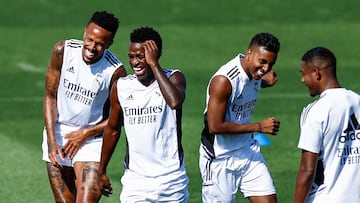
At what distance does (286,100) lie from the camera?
20.7m

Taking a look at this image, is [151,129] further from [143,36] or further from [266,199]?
[266,199]

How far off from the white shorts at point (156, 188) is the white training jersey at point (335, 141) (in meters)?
1.41

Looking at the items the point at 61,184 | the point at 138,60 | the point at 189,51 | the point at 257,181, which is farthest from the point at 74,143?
the point at 189,51

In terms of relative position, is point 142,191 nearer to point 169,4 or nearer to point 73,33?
point 73,33

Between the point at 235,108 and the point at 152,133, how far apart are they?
1.29m

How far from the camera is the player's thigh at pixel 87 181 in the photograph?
1216 cm

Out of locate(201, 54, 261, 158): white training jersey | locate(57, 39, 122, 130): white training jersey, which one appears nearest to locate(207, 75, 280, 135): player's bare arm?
locate(201, 54, 261, 158): white training jersey

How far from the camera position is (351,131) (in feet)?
33.8

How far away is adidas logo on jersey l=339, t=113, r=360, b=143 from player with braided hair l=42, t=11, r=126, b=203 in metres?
3.03

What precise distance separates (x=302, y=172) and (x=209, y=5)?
18.8 metres

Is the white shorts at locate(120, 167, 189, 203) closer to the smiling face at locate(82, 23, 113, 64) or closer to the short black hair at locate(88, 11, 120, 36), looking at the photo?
the smiling face at locate(82, 23, 113, 64)

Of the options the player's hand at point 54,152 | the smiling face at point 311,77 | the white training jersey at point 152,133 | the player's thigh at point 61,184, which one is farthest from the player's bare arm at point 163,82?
the player's thigh at point 61,184

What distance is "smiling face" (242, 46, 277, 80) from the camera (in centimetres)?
1168

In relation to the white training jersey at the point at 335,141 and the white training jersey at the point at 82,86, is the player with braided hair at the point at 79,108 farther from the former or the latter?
the white training jersey at the point at 335,141
